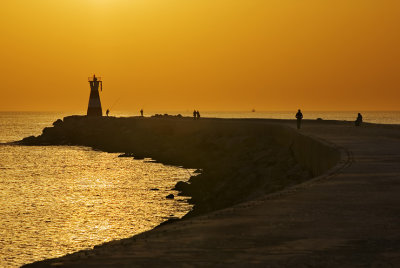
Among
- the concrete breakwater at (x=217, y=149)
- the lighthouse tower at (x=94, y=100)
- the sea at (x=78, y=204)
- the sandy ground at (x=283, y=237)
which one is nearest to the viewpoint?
the sandy ground at (x=283, y=237)

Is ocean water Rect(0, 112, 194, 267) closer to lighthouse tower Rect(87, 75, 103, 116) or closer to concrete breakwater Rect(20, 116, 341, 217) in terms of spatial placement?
concrete breakwater Rect(20, 116, 341, 217)

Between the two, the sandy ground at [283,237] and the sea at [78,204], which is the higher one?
the sandy ground at [283,237]

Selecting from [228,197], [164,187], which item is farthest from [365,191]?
[164,187]

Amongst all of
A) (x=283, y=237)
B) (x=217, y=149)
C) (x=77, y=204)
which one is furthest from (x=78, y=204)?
(x=283, y=237)

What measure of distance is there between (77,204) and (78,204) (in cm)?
6

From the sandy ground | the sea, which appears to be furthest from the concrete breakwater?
the sandy ground

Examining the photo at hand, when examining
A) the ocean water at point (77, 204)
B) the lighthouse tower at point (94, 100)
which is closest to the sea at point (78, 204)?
the ocean water at point (77, 204)

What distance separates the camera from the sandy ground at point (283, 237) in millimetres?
8281

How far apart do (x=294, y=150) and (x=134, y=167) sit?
74.1ft

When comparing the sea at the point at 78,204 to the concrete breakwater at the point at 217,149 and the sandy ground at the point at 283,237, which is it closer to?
the concrete breakwater at the point at 217,149

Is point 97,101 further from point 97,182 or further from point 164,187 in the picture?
point 164,187

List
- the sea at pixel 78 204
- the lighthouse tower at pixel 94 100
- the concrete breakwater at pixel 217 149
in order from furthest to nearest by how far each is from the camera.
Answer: the lighthouse tower at pixel 94 100 < the concrete breakwater at pixel 217 149 < the sea at pixel 78 204

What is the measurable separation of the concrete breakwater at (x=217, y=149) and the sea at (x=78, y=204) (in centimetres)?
204

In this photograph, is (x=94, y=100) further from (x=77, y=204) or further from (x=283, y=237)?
(x=283, y=237)
